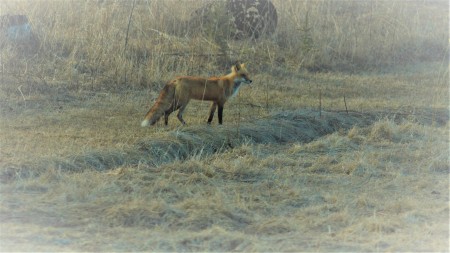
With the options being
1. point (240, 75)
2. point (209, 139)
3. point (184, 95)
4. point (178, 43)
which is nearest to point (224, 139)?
point (209, 139)

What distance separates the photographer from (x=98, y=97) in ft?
34.1

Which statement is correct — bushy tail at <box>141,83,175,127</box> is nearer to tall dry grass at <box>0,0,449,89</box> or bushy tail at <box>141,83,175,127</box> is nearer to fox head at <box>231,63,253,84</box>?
fox head at <box>231,63,253,84</box>

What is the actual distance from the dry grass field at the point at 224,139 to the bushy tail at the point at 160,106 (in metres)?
0.12

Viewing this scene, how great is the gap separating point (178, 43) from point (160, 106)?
4.00 meters

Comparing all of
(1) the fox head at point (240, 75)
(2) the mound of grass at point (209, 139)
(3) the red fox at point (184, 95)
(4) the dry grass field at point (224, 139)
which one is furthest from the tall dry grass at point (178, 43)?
(2) the mound of grass at point (209, 139)

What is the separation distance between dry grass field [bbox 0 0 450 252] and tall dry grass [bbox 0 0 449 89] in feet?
0.12

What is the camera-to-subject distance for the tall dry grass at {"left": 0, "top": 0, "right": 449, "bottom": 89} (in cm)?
1130

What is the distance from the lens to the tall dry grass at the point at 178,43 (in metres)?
11.3

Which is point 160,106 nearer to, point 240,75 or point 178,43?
point 240,75

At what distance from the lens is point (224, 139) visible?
8359 mm

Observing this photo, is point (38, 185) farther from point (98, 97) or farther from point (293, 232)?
point (98, 97)

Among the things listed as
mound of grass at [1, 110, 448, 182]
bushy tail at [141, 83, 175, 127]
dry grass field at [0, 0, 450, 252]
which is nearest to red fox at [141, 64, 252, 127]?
bushy tail at [141, 83, 175, 127]

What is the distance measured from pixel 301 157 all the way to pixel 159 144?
58.0 inches

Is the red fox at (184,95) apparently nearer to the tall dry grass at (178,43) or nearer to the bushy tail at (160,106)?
the bushy tail at (160,106)
